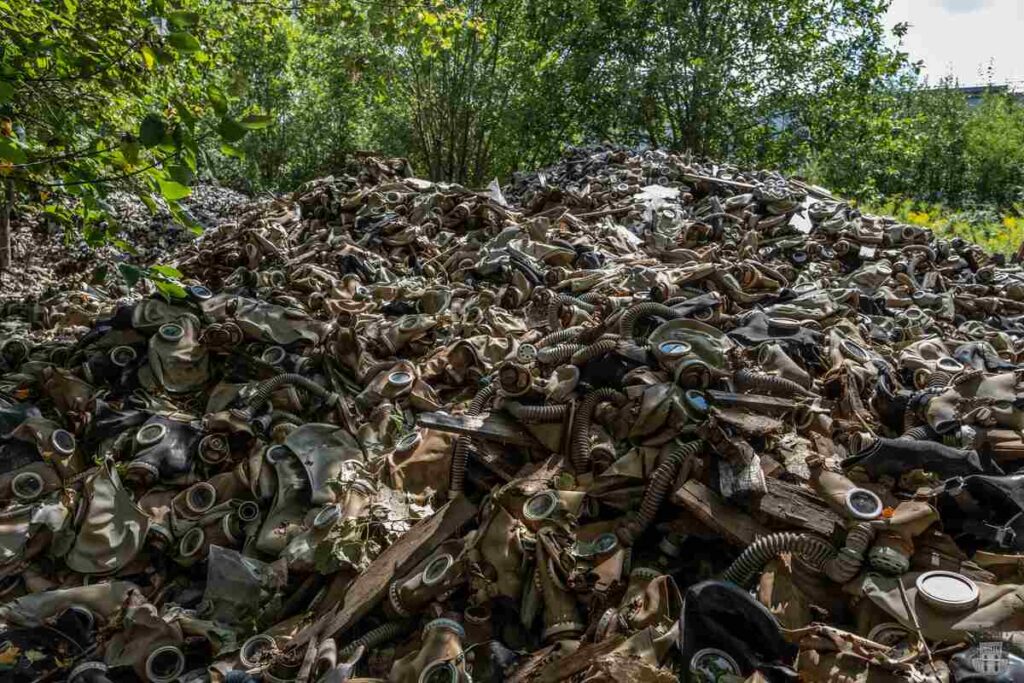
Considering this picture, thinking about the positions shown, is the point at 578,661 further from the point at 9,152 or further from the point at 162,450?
the point at 162,450

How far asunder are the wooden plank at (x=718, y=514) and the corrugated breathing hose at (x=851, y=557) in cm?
23

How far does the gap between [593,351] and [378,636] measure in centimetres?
151

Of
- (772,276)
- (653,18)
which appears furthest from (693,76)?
(772,276)

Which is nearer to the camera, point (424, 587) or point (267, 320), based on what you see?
point (424, 587)

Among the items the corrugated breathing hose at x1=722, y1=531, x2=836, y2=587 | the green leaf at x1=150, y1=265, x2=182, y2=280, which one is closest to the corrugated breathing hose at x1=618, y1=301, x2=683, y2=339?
the corrugated breathing hose at x1=722, y1=531, x2=836, y2=587

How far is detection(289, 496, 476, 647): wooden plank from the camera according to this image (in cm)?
228

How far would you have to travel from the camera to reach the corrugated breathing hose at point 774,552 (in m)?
2.01

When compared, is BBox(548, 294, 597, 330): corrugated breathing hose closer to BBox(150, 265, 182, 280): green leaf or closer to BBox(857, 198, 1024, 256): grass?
BBox(150, 265, 182, 280): green leaf

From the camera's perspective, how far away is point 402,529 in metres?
2.65

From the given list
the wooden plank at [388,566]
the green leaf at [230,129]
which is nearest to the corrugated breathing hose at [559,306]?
the wooden plank at [388,566]

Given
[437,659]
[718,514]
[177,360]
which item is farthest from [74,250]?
[718,514]

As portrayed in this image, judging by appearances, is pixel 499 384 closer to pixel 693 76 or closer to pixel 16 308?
pixel 16 308

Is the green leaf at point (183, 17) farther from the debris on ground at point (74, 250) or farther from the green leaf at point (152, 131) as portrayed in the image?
the debris on ground at point (74, 250)

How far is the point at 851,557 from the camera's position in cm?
195
